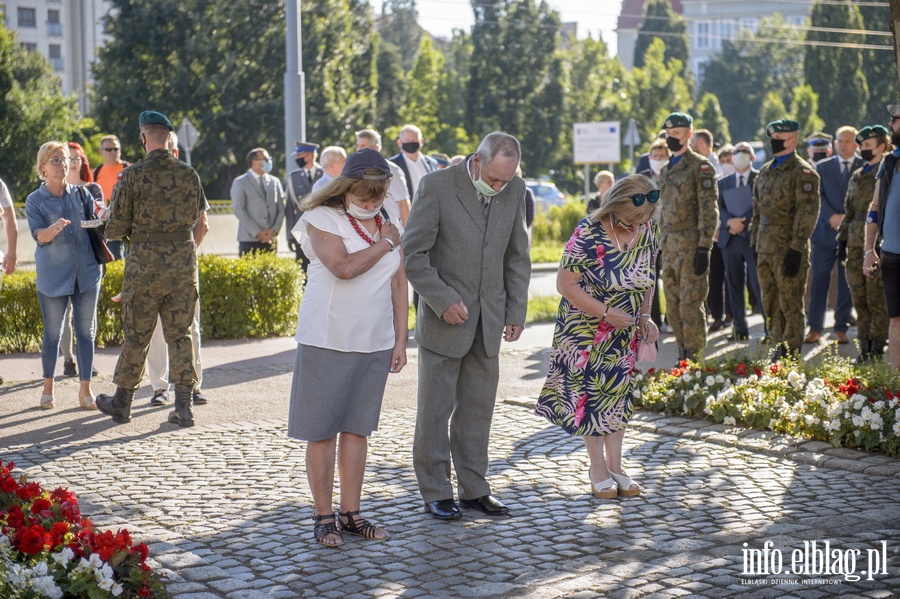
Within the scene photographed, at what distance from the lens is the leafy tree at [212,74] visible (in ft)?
155

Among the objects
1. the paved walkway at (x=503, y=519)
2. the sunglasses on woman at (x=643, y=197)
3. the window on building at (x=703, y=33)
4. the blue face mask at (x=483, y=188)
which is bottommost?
the paved walkway at (x=503, y=519)

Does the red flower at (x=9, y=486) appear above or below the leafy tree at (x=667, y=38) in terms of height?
below

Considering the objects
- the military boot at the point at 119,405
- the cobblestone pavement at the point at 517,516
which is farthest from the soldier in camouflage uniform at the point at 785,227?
the military boot at the point at 119,405

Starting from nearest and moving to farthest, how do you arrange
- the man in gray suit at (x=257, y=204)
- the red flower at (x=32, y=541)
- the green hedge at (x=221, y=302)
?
the red flower at (x=32, y=541) < the green hedge at (x=221, y=302) < the man in gray suit at (x=257, y=204)

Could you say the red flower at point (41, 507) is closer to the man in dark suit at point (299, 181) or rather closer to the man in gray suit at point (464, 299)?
the man in gray suit at point (464, 299)

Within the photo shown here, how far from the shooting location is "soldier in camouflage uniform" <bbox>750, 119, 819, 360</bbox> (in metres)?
10.4

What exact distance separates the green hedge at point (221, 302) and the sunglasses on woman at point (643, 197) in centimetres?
733

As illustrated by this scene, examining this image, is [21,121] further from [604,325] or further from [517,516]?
[517,516]

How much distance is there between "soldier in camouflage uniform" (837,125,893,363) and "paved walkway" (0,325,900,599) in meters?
3.54

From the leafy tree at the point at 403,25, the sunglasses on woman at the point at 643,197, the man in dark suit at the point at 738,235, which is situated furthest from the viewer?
the leafy tree at the point at 403,25

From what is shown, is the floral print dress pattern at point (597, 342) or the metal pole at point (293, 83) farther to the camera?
the metal pole at point (293, 83)

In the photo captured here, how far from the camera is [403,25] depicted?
353ft

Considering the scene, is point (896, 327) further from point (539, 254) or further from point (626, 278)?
point (539, 254)

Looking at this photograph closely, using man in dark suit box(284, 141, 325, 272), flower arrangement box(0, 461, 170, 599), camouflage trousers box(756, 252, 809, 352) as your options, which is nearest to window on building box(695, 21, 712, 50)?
man in dark suit box(284, 141, 325, 272)
